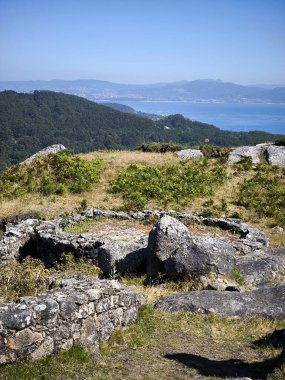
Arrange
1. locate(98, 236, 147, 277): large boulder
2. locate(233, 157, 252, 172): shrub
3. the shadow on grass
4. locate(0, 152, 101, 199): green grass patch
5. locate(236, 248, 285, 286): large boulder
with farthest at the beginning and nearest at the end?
locate(233, 157, 252, 172): shrub → locate(0, 152, 101, 199): green grass patch → locate(98, 236, 147, 277): large boulder → locate(236, 248, 285, 286): large boulder → the shadow on grass

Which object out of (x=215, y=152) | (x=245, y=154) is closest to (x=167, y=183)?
(x=215, y=152)

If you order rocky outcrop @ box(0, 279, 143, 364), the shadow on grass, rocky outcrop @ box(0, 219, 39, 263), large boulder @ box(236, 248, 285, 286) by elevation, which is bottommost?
rocky outcrop @ box(0, 219, 39, 263)

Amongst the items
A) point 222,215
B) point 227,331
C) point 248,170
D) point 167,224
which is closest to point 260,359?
point 227,331

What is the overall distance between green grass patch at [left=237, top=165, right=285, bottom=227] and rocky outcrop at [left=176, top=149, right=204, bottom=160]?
5.55m

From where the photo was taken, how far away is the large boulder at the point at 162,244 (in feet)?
49.1

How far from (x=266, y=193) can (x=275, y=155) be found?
844 cm

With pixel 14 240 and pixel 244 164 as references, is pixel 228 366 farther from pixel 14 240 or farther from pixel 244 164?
pixel 244 164

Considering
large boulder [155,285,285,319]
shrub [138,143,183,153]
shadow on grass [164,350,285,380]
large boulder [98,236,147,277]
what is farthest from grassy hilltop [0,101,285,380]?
large boulder [98,236,147,277]

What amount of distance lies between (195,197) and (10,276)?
1774cm

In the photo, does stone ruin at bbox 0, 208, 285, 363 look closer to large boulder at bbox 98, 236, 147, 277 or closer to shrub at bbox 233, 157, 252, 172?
large boulder at bbox 98, 236, 147, 277

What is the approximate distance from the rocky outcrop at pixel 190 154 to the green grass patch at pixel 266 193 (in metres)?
5.55

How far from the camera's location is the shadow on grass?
8.09 meters

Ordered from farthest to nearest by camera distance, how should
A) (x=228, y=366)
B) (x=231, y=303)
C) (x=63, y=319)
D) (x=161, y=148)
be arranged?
(x=161, y=148), (x=231, y=303), (x=228, y=366), (x=63, y=319)

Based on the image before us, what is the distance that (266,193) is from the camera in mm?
26656
